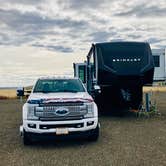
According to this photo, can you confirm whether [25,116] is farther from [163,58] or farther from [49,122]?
[163,58]

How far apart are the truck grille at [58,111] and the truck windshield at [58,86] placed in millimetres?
1621

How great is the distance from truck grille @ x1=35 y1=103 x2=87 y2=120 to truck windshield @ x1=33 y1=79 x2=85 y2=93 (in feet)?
5.32

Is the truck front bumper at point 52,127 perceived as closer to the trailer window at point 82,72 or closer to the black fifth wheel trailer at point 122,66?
the black fifth wheel trailer at point 122,66

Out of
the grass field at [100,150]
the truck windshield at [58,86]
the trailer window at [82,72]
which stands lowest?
the grass field at [100,150]

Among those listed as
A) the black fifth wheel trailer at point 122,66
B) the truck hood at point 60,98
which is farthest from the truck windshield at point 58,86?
the black fifth wheel trailer at point 122,66

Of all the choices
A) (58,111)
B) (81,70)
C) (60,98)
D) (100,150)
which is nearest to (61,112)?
(58,111)

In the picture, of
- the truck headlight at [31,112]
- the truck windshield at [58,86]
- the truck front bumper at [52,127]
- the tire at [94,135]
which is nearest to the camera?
the truck front bumper at [52,127]

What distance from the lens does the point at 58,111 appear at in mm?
9039

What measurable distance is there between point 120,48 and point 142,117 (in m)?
3.43

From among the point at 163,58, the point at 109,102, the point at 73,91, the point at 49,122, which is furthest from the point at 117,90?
the point at 163,58

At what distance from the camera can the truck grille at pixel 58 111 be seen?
9.02 meters

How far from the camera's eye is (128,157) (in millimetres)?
7770

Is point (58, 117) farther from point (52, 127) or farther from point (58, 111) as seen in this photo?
point (52, 127)

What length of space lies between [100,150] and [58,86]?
3149 mm
